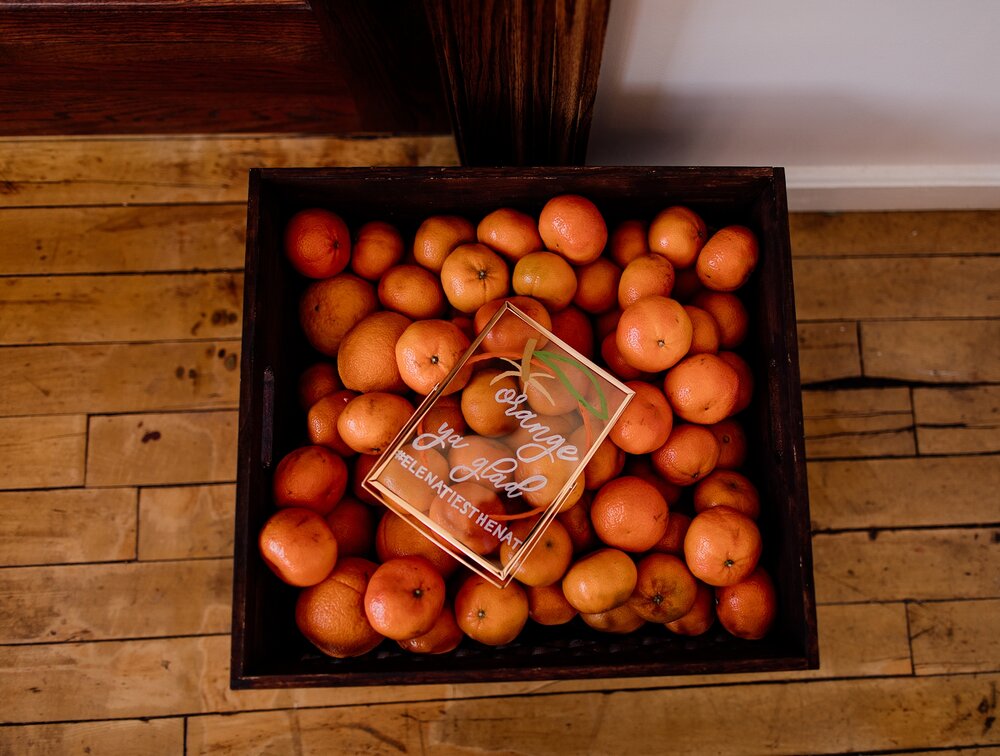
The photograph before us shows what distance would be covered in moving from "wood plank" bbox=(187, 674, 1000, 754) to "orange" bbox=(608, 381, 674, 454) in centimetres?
66

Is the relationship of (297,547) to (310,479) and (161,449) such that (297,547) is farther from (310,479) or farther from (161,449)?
(161,449)

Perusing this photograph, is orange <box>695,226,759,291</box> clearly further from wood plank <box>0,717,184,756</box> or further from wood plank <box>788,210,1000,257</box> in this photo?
wood plank <box>0,717,184,756</box>

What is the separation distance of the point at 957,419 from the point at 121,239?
1772mm

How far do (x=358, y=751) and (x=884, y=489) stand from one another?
1.15 metres

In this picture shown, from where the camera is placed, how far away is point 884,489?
141 cm

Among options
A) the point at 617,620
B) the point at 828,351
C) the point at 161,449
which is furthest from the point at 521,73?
the point at 161,449

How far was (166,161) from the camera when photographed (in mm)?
1482

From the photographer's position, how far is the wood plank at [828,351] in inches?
56.9

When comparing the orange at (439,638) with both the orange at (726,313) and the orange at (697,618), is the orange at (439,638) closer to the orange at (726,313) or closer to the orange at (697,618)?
the orange at (697,618)

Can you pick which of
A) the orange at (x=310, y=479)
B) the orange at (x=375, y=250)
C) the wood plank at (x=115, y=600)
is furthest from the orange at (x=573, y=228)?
the wood plank at (x=115, y=600)

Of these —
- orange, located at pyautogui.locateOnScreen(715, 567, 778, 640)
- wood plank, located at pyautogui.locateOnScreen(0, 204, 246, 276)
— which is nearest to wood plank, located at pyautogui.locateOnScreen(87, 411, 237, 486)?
wood plank, located at pyautogui.locateOnScreen(0, 204, 246, 276)

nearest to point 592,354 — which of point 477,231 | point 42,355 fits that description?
point 477,231

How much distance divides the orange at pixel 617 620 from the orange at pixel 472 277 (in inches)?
18.0

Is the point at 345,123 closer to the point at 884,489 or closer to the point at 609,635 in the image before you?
the point at 609,635
